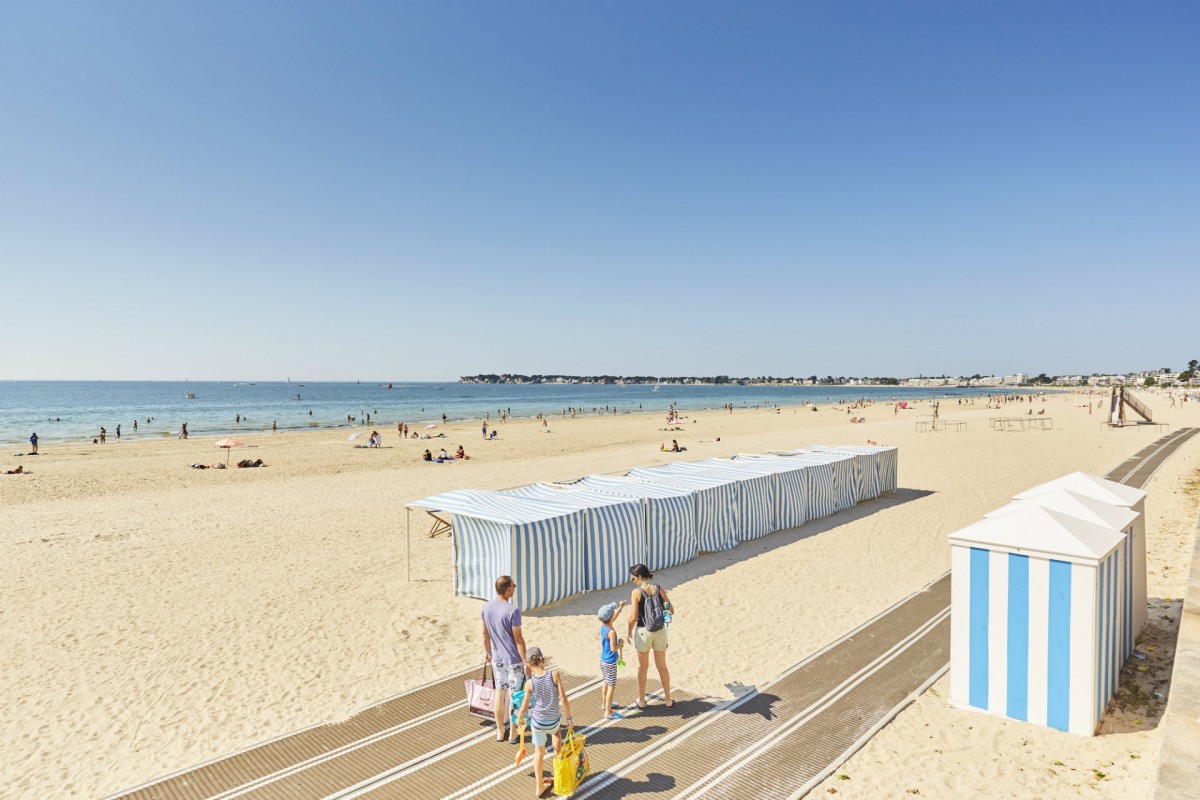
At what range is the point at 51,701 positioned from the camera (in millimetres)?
7352

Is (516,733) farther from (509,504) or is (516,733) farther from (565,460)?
(565,460)

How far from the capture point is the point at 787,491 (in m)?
15.3

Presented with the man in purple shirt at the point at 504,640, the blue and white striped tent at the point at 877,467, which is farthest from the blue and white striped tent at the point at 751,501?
the man in purple shirt at the point at 504,640

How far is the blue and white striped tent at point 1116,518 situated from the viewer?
6949mm

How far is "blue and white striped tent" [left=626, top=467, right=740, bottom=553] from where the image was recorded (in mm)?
12992

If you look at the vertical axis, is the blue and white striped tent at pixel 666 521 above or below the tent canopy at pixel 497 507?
below

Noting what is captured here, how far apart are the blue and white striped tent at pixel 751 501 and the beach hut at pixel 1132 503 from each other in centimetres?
575

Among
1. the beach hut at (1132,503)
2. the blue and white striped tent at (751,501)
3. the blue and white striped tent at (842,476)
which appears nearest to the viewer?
the beach hut at (1132,503)


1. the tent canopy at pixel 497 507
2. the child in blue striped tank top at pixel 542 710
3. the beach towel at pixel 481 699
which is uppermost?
the tent canopy at pixel 497 507

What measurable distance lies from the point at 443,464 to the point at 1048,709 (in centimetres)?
2527

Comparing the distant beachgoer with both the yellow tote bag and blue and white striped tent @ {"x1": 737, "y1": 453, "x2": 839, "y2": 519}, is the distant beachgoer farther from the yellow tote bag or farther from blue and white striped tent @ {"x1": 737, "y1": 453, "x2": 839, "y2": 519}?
blue and white striped tent @ {"x1": 737, "y1": 453, "x2": 839, "y2": 519}

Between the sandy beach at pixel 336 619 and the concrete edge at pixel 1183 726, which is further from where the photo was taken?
the sandy beach at pixel 336 619

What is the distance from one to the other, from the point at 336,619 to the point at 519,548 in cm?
309

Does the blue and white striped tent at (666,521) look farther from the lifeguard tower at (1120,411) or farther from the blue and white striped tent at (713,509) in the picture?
the lifeguard tower at (1120,411)
